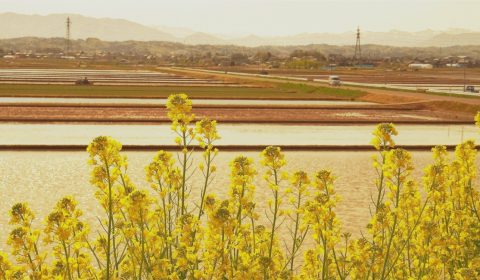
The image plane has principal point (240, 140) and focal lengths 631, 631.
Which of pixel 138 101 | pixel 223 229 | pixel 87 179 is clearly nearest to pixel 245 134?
pixel 87 179

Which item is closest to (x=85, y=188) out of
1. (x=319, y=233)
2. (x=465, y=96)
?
(x=319, y=233)

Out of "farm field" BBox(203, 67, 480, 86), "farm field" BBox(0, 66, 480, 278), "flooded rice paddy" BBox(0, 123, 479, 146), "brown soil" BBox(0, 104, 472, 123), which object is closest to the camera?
"farm field" BBox(0, 66, 480, 278)

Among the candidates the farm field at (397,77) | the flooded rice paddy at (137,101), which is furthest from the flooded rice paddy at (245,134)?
the farm field at (397,77)

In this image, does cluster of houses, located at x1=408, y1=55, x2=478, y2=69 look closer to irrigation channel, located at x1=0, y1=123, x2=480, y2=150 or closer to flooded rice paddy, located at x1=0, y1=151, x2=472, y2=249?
irrigation channel, located at x1=0, y1=123, x2=480, y2=150

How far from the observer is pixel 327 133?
77.0ft

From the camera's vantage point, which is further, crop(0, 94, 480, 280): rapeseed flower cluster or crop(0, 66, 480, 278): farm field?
crop(0, 66, 480, 278): farm field

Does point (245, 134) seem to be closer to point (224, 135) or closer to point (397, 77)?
point (224, 135)

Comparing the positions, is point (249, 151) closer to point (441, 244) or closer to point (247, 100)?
point (441, 244)

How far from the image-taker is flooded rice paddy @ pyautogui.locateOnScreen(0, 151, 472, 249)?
1120 cm

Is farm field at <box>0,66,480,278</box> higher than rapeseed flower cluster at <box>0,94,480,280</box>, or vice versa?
rapeseed flower cluster at <box>0,94,480,280</box>

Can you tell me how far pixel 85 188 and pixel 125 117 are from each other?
13.7 meters

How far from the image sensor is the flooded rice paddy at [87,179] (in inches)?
441

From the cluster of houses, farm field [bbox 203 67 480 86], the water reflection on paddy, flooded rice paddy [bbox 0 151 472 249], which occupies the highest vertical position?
the cluster of houses

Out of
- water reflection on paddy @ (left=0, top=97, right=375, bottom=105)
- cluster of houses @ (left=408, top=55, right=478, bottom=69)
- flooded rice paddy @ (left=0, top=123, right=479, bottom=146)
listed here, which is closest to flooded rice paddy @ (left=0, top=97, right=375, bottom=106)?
water reflection on paddy @ (left=0, top=97, right=375, bottom=105)
